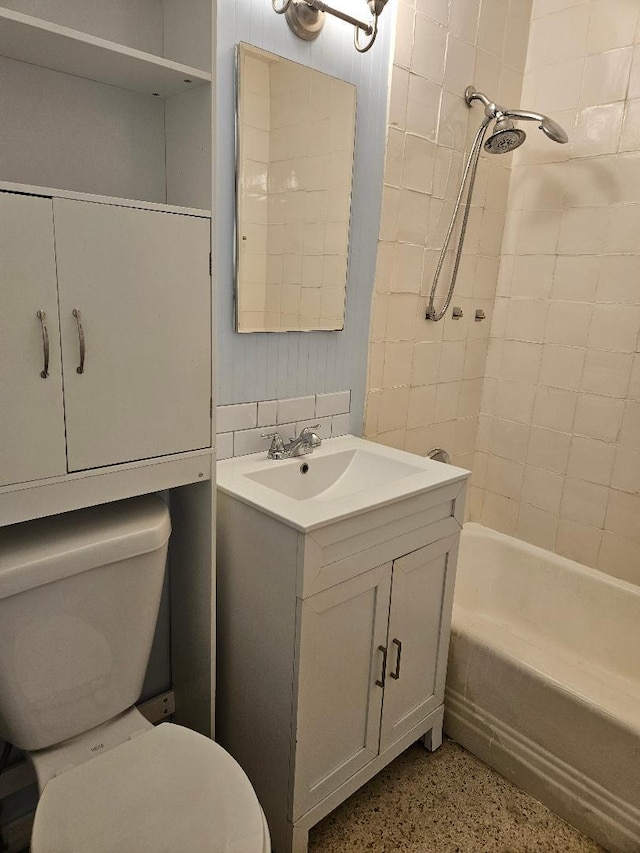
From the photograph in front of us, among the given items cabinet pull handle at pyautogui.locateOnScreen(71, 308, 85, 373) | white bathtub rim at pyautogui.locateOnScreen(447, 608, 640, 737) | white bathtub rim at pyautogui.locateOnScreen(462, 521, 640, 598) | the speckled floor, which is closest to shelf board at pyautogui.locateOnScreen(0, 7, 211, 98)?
cabinet pull handle at pyautogui.locateOnScreen(71, 308, 85, 373)

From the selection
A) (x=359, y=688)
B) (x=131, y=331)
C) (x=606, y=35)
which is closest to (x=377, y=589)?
(x=359, y=688)

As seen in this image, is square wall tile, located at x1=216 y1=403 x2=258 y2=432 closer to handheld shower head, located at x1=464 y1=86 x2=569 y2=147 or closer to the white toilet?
the white toilet

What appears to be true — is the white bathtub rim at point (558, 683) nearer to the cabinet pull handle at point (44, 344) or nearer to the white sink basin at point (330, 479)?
the white sink basin at point (330, 479)

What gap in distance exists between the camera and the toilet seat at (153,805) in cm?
94

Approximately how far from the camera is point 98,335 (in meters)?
1.00

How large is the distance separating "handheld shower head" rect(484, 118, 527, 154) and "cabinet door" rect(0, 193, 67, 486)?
4.61ft

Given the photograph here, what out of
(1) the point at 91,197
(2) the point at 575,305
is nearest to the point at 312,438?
(1) the point at 91,197

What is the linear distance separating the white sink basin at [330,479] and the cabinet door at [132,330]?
0.25 m

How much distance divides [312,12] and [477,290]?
110 cm

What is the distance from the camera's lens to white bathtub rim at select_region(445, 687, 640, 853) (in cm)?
147

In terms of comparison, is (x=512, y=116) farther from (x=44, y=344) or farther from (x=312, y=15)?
(x=44, y=344)

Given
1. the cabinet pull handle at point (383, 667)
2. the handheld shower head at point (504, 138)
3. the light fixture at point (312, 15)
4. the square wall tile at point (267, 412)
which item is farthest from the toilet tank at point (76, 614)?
the handheld shower head at point (504, 138)

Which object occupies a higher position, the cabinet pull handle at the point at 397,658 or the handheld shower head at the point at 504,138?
the handheld shower head at the point at 504,138

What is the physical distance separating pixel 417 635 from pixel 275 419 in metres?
0.72
